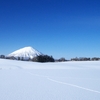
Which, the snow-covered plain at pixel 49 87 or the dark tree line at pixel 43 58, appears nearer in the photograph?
the snow-covered plain at pixel 49 87

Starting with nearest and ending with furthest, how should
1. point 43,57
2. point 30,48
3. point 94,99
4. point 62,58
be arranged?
point 94,99
point 43,57
point 62,58
point 30,48

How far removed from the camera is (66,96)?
201 inches

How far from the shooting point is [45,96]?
16.6 feet

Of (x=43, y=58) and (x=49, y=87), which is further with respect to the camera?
(x=43, y=58)

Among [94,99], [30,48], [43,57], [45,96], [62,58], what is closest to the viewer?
[94,99]

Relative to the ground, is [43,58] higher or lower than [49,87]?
higher

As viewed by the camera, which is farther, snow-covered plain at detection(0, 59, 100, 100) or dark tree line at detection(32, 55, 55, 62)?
dark tree line at detection(32, 55, 55, 62)

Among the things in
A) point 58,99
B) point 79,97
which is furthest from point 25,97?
point 79,97

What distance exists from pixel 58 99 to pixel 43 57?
1551 inches

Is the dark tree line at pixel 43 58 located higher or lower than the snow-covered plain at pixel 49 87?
higher

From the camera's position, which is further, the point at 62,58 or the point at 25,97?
the point at 62,58

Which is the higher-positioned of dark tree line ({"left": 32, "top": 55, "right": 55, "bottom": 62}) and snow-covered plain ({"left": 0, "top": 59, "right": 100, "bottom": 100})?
dark tree line ({"left": 32, "top": 55, "right": 55, "bottom": 62})

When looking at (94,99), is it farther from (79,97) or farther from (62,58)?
(62,58)

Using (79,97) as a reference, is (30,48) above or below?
above
